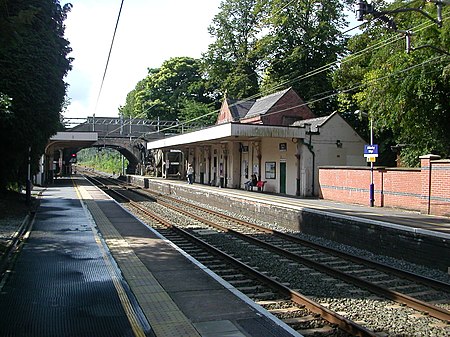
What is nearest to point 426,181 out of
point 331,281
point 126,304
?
point 331,281

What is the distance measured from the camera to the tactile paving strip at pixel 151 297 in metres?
5.52

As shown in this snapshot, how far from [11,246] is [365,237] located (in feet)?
28.9

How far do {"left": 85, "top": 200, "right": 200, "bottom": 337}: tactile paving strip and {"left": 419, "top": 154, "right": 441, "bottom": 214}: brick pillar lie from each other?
39.8ft

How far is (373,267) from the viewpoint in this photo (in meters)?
10.2

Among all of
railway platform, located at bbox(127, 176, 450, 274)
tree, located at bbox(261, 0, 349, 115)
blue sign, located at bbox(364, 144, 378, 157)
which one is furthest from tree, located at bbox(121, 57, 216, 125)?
railway platform, located at bbox(127, 176, 450, 274)

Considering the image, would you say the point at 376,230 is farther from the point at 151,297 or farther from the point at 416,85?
the point at 416,85

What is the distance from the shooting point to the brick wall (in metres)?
17.2

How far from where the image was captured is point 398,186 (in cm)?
2044

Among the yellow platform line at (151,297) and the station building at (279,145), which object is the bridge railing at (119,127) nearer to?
the station building at (279,145)

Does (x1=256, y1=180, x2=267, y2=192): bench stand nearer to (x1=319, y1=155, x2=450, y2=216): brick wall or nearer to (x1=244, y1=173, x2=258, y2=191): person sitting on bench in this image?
(x1=244, y1=173, x2=258, y2=191): person sitting on bench

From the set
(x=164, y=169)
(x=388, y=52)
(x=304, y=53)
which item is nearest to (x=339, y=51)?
(x=304, y=53)

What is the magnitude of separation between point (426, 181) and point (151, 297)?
14.2 m

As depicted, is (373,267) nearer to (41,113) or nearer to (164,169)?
(41,113)

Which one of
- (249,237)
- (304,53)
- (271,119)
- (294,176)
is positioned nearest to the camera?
(249,237)
